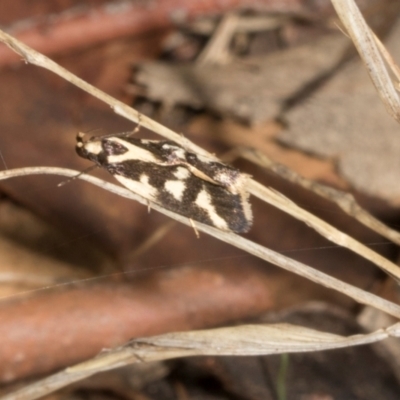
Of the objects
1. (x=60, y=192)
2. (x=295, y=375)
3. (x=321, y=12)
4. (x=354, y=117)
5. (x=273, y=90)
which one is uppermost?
(x=321, y=12)

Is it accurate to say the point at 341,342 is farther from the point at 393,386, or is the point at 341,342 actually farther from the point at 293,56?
the point at 293,56

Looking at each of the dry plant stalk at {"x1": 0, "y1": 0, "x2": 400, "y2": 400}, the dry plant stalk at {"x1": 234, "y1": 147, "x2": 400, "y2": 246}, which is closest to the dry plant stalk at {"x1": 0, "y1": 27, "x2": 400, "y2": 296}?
the dry plant stalk at {"x1": 0, "y1": 0, "x2": 400, "y2": 400}

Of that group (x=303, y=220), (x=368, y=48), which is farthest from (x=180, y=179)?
(x=368, y=48)

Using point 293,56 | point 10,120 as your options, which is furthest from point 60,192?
point 293,56

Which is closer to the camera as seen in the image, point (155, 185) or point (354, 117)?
point (155, 185)

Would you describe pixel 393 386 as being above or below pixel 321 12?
below

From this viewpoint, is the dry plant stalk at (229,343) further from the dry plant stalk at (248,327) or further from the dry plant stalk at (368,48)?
the dry plant stalk at (368,48)
